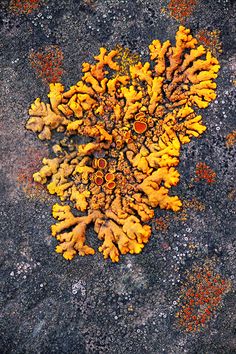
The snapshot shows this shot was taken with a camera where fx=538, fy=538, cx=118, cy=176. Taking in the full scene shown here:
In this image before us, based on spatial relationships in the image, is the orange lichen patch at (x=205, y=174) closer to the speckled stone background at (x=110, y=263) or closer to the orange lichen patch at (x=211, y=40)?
the speckled stone background at (x=110, y=263)

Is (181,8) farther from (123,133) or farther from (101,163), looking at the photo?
(101,163)

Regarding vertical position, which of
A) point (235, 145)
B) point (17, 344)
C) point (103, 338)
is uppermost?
point (235, 145)

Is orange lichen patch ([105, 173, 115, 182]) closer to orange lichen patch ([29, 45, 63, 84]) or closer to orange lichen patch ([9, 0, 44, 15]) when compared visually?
orange lichen patch ([29, 45, 63, 84])

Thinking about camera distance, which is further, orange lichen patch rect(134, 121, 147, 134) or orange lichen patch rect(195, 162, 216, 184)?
orange lichen patch rect(195, 162, 216, 184)

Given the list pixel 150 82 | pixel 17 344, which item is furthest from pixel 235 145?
pixel 17 344

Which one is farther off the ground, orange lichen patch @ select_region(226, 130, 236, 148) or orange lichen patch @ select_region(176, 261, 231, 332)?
orange lichen patch @ select_region(226, 130, 236, 148)

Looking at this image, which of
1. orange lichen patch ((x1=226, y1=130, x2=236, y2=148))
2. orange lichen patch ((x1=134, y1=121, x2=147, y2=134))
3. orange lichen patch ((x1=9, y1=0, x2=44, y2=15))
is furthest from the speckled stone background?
orange lichen patch ((x1=9, y1=0, x2=44, y2=15))

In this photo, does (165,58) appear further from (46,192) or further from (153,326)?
(153,326)

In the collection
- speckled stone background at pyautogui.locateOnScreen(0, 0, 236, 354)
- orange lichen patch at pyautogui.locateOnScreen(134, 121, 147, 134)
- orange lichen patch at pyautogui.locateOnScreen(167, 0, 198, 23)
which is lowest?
speckled stone background at pyautogui.locateOnScreen(0, 0, 236, 354)
